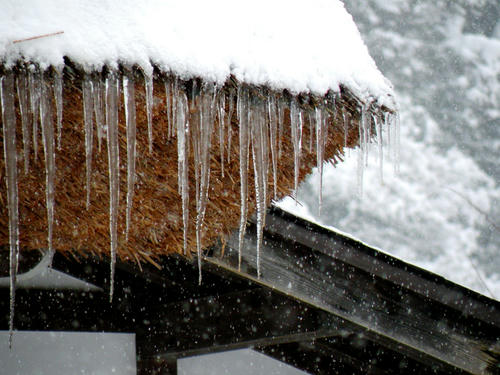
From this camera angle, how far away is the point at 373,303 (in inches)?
99.0

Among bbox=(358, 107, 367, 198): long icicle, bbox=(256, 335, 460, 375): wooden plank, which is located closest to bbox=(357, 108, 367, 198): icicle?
bbox=(358, 107, 367, 198): long icicle

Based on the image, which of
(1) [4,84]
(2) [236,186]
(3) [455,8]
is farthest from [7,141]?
(3) [455,8]

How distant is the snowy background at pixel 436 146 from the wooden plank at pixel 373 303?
18586 millimetres

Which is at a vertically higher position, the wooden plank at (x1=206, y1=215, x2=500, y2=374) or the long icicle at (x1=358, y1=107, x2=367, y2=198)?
the long icicle at (x1=358, y1=107, x2=367, y2=198)

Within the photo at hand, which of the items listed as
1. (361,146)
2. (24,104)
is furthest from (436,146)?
(24,104)

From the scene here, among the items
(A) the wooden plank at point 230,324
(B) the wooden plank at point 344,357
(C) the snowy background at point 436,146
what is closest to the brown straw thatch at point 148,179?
(A) the wooden plank at point 230,324

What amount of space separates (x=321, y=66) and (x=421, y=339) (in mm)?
1544

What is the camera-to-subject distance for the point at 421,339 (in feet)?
8.19

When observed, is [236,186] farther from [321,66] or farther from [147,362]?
[147,362]

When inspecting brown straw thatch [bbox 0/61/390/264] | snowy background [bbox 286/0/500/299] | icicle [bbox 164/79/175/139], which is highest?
icicle [bbox 164/79/175/139]

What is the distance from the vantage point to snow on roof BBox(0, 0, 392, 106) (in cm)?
128

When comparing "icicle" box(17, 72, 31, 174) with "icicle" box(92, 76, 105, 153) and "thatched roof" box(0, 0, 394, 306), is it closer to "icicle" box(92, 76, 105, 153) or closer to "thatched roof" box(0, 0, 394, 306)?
"thatched roof" box(0, 0, 394, 306)

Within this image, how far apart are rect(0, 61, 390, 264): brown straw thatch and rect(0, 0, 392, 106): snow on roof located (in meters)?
0.04

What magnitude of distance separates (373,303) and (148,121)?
1.56 m
